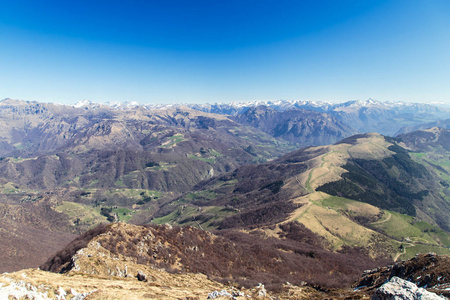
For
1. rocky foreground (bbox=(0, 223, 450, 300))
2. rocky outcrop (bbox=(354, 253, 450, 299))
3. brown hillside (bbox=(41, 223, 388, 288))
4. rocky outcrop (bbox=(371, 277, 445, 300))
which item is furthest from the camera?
brown hillside (bbox=(41, 223, 388, 288))

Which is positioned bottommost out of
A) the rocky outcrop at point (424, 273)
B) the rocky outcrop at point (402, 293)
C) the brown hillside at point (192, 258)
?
the brown hillside at point (192, 258)

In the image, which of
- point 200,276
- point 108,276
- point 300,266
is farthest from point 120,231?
point 300,266

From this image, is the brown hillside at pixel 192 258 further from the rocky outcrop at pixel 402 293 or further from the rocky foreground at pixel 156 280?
the rocky outcrop at pixel 402 293

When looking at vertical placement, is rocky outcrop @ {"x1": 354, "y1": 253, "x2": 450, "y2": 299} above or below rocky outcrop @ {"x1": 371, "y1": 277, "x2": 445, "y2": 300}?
below

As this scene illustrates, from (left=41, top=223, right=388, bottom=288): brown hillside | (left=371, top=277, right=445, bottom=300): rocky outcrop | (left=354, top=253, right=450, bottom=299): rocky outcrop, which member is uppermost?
(left=371, top=277, right=445, bottom=300): rocky outcrop

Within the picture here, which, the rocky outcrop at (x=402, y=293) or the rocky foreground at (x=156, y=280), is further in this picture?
the rocky foreground at (x=156, y=280)

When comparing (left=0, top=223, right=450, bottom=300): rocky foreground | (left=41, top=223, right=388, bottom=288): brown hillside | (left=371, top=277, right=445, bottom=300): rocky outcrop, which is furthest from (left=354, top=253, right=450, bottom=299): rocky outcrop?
(left=41, top=223, right=388, bottom=288): brown hillside

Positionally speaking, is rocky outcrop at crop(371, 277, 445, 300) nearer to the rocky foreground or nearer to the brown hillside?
the rocky foreground

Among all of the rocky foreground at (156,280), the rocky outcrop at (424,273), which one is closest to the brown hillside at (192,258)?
the rocky foreground at (156,280)

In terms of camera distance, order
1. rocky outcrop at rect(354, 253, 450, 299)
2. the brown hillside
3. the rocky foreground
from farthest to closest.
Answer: the brown hillside < rocky outcrop at rect(354, 253, 450, 299) < the rocky foreground
